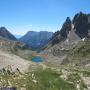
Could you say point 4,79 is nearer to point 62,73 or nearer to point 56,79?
point 56,79

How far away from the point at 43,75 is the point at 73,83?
12.9 meters

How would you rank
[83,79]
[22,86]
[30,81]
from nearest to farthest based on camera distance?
[22,86]
[30,81]
[83,79]

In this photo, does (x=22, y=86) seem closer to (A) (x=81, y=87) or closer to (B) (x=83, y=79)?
(A) (x=81, y=87)

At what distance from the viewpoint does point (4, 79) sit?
8912cm

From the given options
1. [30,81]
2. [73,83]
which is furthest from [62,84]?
[30,81]

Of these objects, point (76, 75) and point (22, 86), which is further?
point (76, 75)

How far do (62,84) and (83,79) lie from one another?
13.4 meters

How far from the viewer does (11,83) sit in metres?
86.1

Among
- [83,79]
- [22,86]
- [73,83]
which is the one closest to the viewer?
[22,86]

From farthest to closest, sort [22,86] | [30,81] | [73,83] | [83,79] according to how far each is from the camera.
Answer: [83,79] < [73,83] < [30,81] < [22,86]

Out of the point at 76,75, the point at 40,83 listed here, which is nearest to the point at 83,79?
the point at 76,75

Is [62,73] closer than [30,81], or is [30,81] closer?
[30,81]

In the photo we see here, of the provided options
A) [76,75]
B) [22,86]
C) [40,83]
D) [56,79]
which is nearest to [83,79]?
[76,75]

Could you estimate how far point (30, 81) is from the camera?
91250mm
